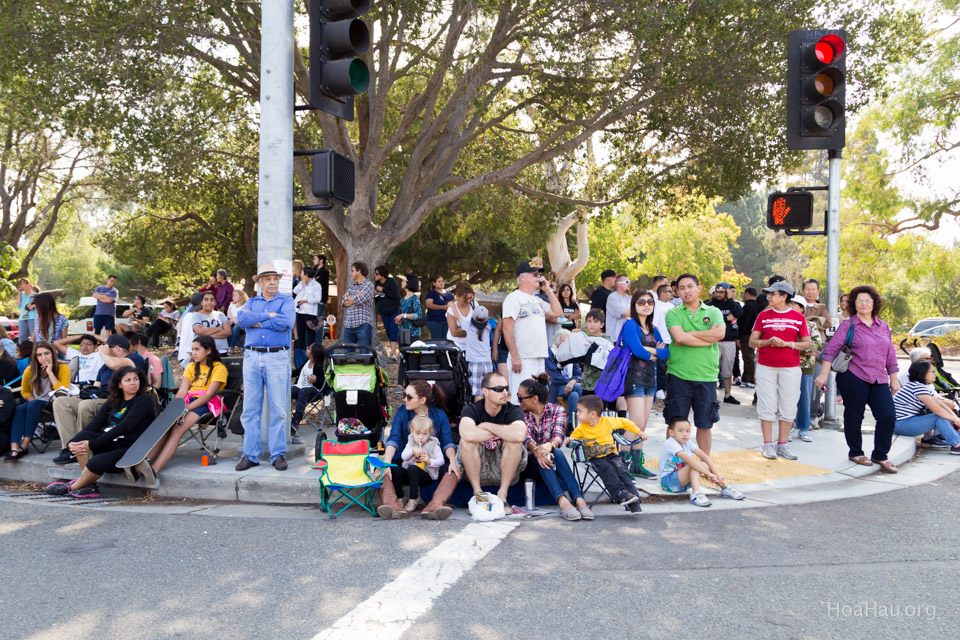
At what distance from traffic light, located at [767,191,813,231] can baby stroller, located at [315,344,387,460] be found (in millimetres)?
5176

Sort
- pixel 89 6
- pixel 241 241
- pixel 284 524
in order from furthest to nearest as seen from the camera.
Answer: pixel 241 241 < pixel 89 6 < pixel 284 524

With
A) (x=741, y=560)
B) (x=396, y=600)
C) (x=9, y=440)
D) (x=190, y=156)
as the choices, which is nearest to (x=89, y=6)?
(x=190, y=156)

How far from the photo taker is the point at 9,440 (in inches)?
309

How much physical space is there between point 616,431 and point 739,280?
152 ft

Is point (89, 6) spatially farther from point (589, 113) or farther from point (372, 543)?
point (372, 543)

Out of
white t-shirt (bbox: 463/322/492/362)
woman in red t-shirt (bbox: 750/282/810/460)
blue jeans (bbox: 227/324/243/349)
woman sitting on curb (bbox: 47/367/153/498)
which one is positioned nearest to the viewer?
woman sitting on curb (bbox: 47/367/153/498)

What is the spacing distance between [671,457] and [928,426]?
14.1ft

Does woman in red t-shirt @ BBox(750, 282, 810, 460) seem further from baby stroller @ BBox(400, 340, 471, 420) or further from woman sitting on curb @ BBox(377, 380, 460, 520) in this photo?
woman sitting on curb @ BBox(377, 380, 460, 520)

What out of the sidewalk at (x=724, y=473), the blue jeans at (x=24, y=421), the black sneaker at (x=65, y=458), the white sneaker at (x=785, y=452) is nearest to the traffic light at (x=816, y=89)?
the white sneaker at (x=785, y=452)

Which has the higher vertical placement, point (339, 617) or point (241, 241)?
point (241, 241)

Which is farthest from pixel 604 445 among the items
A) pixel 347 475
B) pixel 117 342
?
pixel 117 342

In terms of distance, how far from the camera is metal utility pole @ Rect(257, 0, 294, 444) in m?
7.35

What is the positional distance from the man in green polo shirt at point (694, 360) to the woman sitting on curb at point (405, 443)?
2.37 meters

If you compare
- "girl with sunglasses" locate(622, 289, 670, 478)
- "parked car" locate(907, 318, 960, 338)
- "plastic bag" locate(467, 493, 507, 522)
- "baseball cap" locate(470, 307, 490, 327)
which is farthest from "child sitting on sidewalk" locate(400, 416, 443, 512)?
"parked car" locate(907, 318, 960, 338)
